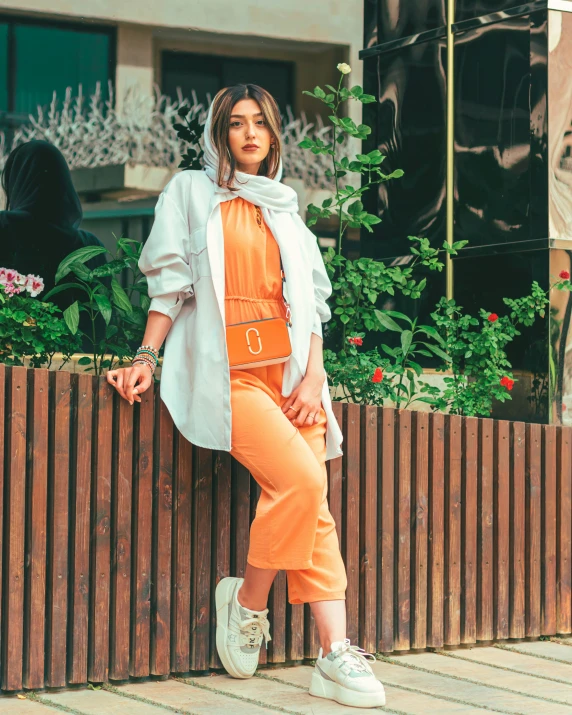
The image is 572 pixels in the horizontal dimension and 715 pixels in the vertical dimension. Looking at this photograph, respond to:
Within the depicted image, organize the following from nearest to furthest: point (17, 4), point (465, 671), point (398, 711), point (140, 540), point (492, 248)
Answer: point (398, 711) < point (140, 540) < point (465, 671) < point (17, 4) < point (492, 248)

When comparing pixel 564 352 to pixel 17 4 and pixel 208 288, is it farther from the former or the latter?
pixel 17 4

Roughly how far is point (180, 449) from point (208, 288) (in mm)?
551

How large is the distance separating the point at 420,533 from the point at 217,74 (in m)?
2.42

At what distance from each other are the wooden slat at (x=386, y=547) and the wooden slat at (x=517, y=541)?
2.01 feet

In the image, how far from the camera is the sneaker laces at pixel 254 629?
3.93 meters

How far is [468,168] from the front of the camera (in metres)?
5.89

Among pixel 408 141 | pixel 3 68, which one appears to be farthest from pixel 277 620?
pixel 408 141

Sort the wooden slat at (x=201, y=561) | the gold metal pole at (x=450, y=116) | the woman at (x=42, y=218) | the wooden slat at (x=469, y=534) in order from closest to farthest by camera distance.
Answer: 1. the wooden slat at (x=201, y=561)
2. the wooden slat at (x=469, y=534)
3. the woman at (x=42, y=218)
4. the gold metal pole at (x=450, y=116)

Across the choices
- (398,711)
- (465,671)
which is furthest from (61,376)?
(465,671)

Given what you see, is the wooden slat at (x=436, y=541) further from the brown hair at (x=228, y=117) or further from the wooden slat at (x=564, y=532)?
the brown hair at (x=228, y=117)

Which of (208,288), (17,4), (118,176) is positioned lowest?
(208,288)

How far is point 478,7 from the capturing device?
19.1 ft

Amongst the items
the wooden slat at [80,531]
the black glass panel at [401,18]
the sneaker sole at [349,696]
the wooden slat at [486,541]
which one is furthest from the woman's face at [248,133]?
the black glass panel at [401,18]

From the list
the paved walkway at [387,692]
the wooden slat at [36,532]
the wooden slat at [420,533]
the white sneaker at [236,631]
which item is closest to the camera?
the paved walkway at [387,692]
